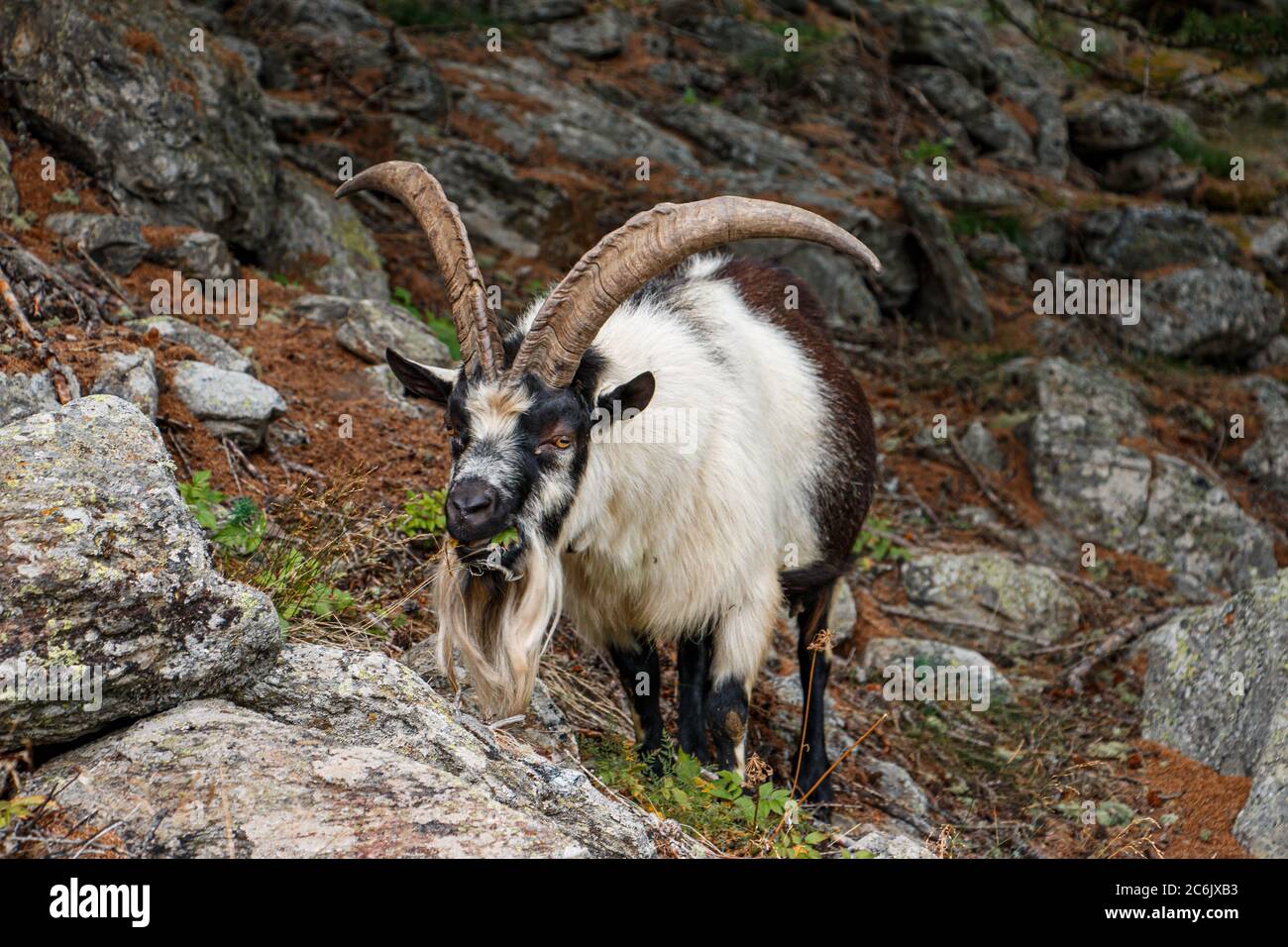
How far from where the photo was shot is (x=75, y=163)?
7.33m

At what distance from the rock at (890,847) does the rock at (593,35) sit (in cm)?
1178

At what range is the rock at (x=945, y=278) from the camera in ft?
38.7

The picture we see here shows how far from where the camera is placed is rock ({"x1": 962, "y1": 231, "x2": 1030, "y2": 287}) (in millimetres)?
12867

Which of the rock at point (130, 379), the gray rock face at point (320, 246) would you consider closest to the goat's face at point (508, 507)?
the rock at point (130, 379)

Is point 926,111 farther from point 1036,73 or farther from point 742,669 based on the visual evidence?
point 742,669

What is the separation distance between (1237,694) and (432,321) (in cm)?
605

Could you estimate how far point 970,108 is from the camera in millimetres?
15219

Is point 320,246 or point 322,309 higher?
point 320,246

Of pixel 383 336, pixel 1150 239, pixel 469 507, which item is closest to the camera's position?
pixel 469 507

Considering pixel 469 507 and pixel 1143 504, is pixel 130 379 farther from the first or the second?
pixel 1143 504

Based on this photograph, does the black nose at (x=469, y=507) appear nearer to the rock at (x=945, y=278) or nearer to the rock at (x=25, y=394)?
the rock at (x=25, y=394)

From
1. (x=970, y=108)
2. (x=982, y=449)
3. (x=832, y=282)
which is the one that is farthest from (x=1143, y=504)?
(x=970, y=108)

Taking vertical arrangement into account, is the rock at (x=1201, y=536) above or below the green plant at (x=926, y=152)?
below

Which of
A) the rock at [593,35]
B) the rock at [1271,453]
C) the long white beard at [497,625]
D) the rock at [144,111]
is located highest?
the rock at [593,35]
